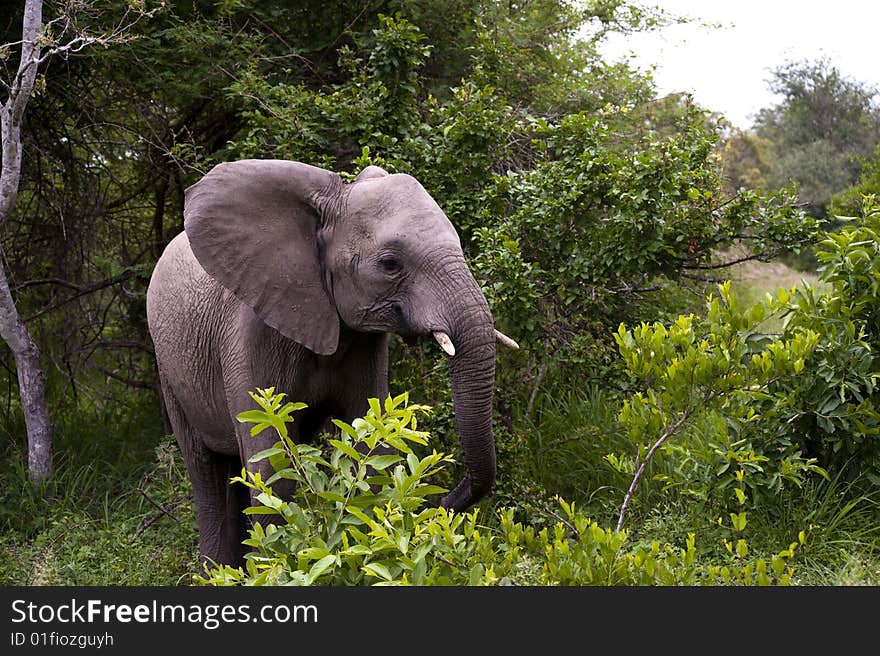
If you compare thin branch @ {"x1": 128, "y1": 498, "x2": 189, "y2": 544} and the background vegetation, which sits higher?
the background vegetation

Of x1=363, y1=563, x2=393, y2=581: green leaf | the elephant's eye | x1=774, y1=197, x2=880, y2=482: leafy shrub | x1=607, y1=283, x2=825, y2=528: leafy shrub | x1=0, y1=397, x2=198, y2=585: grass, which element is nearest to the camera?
x1=363, y1=563, x2=393, y2=581: green leaf

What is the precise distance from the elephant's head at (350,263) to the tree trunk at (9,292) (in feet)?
7.21

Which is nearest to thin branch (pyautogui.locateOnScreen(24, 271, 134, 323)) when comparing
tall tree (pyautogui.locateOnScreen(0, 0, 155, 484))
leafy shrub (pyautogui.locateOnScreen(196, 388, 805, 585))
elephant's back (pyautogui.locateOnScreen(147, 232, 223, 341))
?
tall tree (pyautogui.locateOnScreen(0, 0, 155, 484))

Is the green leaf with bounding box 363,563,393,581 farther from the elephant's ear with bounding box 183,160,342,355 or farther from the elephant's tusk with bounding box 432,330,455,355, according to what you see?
the elephant's ear with bounding box 183,160,342,355

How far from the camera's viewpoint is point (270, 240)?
450 centimetres

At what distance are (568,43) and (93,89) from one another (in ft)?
13.0

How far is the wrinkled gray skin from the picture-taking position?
4.18 m

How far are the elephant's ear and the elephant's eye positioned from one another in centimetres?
33

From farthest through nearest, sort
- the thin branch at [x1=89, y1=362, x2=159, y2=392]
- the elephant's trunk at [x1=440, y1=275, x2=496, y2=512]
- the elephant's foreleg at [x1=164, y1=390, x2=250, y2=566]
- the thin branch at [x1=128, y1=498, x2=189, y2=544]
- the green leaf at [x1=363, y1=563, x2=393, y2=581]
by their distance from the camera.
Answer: the thin branch at [x1=89, y1=362, x2=159, y2=392]
the thin branch at [x1=128, y1=498, x2=189, y2=544]
the elephant's foreleg at [x1=164, y1=390, x2=250, y2=566]
the elephant's trunk at [x1=440, y1=275, x2=496, y2=512]
the green leaf at [x1=363, y1=563, x2=393, y2=581]

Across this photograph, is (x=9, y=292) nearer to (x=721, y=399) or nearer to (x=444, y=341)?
(x=444, y=341)

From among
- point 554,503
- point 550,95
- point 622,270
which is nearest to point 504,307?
point 622,270

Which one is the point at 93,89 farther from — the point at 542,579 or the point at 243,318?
the point at 542,579

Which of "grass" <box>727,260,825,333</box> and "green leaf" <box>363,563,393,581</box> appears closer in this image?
"green leaf" <box>363,563,393,581</box>

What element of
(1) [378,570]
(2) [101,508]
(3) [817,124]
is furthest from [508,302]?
(3) [817,124]
